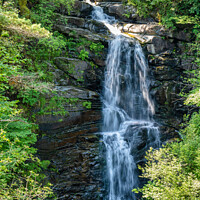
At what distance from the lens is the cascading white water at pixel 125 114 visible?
26.2 ft

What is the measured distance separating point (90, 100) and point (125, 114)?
295cm

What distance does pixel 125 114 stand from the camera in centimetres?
1055

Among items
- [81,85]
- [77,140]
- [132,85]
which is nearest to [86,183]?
[77,140]

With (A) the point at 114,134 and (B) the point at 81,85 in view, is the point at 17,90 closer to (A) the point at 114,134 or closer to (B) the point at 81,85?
(B) the point at 81,85

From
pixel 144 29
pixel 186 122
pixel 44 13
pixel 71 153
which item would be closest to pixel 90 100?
pixel 71 153

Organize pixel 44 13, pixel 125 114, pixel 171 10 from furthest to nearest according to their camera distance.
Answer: pixel 171 10
pixel 44 13
pixel 125 114

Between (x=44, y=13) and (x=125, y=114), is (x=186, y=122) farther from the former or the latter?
(x=44, y=13)

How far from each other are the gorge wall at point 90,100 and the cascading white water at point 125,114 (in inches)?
17.9

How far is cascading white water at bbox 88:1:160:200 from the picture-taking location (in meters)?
7.98

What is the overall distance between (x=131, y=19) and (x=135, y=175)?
13.3 meters

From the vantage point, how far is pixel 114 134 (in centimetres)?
874

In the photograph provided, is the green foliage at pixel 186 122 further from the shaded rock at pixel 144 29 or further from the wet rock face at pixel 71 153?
the wet rock face at pixel 71 153

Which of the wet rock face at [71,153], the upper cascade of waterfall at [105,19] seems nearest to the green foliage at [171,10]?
the upper cascade of waterfall at [105,19]

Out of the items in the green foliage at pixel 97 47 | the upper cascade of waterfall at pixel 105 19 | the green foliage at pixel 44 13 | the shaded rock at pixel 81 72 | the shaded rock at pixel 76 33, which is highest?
the upper cascade of waterfall at pixel 105 19
